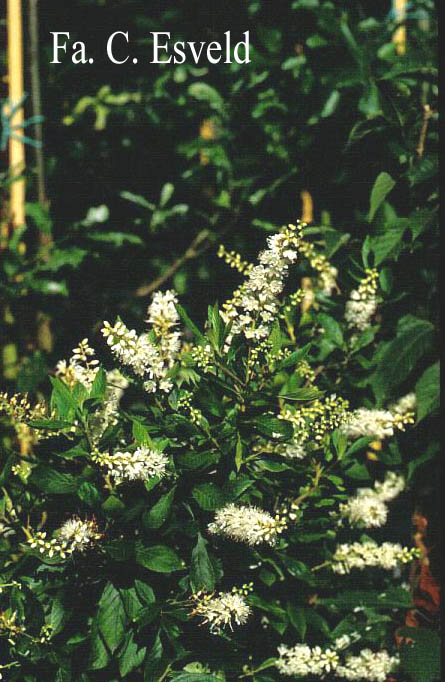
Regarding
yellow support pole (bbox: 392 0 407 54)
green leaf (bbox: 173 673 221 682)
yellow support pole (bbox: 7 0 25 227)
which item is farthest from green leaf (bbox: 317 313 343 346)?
yellow support pole (bbox: 7 0 25 227)

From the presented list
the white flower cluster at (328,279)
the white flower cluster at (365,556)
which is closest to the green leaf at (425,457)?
the white flower cluster at (365,556)

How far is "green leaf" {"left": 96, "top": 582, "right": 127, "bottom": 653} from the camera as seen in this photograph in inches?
52.5

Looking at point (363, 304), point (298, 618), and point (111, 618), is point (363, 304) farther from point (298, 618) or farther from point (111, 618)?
point (111, 618)

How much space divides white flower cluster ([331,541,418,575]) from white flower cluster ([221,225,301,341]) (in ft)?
1.86

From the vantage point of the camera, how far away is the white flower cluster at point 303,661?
157 centimetres

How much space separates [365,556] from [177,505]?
19.1 inches

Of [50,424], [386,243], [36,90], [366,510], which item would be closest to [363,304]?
[386,243]

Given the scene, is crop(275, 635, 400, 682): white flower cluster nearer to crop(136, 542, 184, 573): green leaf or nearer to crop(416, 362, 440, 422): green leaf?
crop(136, 542, 184, 573): green leaf

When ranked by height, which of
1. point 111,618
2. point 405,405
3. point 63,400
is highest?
point 63,400

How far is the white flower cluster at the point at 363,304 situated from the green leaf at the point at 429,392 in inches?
6.7

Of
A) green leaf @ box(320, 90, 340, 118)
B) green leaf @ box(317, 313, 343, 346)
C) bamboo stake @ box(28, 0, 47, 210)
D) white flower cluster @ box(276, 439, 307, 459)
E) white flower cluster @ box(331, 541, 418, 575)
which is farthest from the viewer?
bamboo stake @ box(28, 0, 47, 210)

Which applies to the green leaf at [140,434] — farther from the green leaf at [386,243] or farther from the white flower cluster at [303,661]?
the green leaf at [386,243]

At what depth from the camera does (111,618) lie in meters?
1.34

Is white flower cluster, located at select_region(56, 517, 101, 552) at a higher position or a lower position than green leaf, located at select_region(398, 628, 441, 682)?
higher
